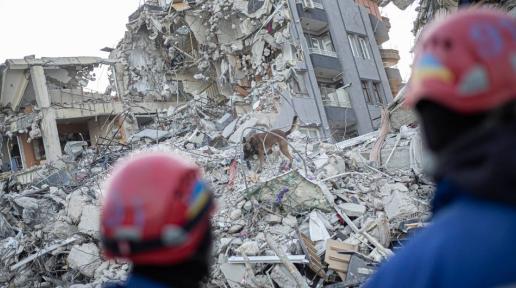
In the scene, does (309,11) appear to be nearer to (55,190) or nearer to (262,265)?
(55,190)

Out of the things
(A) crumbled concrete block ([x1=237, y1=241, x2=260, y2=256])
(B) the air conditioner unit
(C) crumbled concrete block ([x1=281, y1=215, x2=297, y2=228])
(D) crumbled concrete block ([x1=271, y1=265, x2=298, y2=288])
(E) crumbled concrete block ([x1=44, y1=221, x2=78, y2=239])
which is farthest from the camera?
(B) the air conditioner unit

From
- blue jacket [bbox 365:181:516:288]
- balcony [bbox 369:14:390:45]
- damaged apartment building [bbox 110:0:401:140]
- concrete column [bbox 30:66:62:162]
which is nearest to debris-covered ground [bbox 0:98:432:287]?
blue jacket [bbox 365:181:516:288]

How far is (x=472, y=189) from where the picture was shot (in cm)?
103

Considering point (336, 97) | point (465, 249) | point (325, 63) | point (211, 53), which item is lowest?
point (465, 249)

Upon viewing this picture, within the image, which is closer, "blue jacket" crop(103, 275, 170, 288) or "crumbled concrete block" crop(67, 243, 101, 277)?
"blue jacket" crop(103, 275, 170, 288)

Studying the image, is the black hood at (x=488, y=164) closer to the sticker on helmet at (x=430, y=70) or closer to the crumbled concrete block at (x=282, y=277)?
the sticker on helmet at (x=430, y=70)

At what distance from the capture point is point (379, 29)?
1165 inches

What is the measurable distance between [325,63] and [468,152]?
2366 centimetres

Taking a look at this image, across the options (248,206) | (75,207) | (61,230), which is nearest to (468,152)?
(248,206)

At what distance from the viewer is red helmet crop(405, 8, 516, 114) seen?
1055 millimetres

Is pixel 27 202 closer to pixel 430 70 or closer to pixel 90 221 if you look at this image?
pixel 90 221

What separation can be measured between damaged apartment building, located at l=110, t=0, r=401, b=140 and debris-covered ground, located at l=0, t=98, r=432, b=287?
7788mm

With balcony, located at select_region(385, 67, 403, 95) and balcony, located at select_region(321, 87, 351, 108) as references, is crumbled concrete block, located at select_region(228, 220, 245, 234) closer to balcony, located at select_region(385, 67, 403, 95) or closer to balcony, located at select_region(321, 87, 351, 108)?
balcony, located at select_region(321, 87, 351, 108)

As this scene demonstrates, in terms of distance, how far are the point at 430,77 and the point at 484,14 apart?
0.22 m
